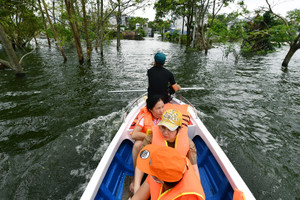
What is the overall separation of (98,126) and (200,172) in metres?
3.56

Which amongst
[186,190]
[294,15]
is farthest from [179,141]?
[294,15]

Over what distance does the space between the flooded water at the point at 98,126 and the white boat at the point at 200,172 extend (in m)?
1.11

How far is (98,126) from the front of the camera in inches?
199

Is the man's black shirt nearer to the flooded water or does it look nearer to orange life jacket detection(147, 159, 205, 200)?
the flooded water

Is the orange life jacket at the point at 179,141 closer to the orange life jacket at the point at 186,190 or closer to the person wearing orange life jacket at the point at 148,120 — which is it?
the person wearing orange life jacket at the point at 148,120

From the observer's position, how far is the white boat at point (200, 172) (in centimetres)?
199

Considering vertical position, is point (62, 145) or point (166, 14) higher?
point (166, 14)

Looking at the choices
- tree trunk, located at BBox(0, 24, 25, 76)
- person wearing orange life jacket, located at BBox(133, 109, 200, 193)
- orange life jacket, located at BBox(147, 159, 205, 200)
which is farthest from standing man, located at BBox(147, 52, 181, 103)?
tree trunk, located at BBox(0, 24, 25, 76)

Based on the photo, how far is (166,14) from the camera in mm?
26172

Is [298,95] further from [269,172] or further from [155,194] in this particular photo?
[155,194]

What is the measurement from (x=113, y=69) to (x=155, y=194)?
11.0 metres

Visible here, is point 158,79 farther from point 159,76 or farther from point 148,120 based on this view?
point 148,120

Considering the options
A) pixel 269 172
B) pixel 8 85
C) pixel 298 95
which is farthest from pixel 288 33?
pixel 8 85

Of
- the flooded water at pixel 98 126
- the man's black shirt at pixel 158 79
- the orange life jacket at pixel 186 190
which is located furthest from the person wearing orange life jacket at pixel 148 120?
the flooded water at pixel 98 126
